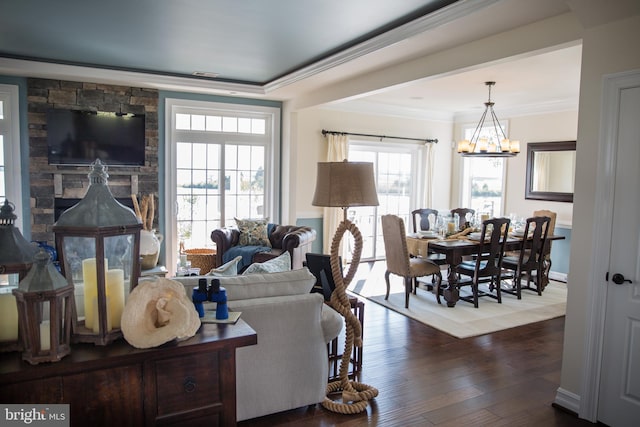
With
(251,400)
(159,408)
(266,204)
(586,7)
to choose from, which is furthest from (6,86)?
(586,7)

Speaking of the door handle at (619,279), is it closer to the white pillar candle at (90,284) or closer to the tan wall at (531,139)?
the white pillar candle at (90,284)

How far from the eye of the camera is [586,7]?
8.86 feet

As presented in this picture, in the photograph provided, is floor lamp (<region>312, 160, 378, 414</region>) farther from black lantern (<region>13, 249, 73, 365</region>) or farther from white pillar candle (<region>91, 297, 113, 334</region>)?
black lantern (<region>13, 249, 73, 365</region>)

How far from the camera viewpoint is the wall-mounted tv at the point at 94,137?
589cm

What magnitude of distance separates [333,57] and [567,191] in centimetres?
464

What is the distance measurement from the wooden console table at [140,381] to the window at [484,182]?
754 centimetres

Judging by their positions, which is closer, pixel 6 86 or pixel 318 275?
pixel 318 275

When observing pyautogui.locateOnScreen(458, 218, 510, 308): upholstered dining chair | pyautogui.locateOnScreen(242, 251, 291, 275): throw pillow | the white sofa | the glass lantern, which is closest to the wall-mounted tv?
pyautogui.locateOnScreen(242, 251, 291, 275): throw pillow

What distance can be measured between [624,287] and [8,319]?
3.24 metres

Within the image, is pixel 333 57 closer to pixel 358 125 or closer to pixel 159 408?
pixel 358 125

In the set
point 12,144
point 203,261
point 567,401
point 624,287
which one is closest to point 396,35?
point 624,287

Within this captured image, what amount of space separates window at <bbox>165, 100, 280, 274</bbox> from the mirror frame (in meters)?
4.29

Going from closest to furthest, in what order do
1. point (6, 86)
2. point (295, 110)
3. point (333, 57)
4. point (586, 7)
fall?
point (586, 7) < point (333, 57) < point (6, 86) < point (295, 110)

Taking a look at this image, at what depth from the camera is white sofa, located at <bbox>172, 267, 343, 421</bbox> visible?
2.80 meters
